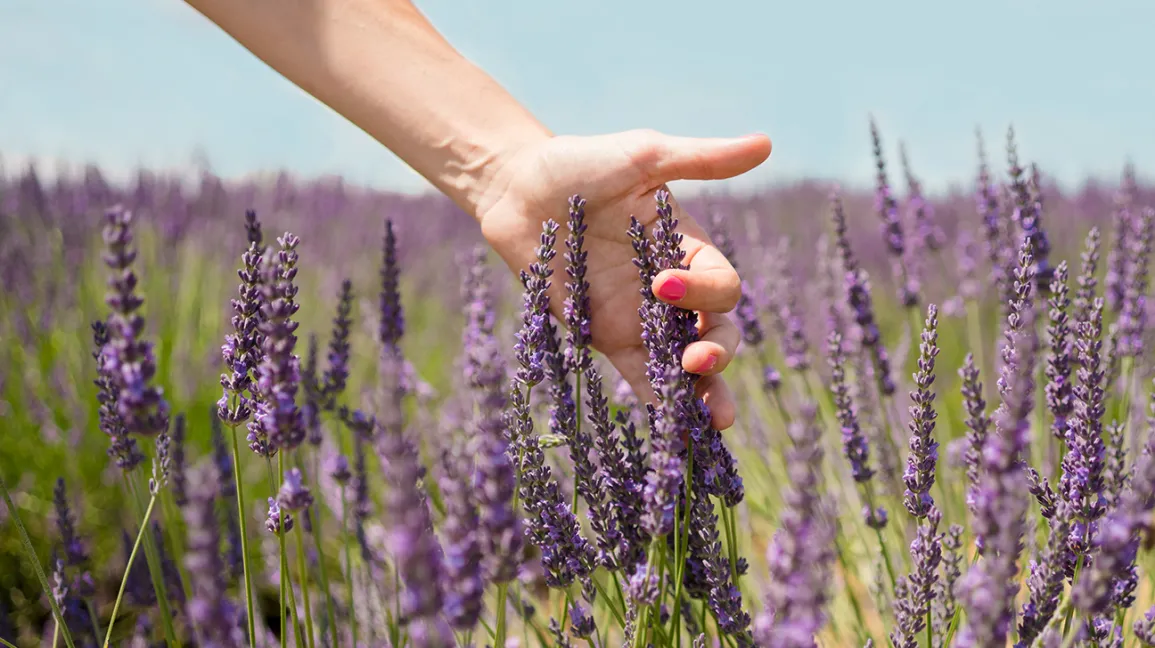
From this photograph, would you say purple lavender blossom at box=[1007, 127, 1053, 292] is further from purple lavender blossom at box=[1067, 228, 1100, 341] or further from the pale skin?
the pale skin

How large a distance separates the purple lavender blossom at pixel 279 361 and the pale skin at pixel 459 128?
92 cm

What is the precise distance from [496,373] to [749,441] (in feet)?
8.55

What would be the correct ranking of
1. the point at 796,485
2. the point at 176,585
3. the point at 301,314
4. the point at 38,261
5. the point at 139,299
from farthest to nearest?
the point at 301,314 → the point at 38,261 → the point at 176,585 → the point at 139,299 → the point at 796,485

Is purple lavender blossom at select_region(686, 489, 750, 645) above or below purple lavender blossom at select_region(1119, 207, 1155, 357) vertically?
below

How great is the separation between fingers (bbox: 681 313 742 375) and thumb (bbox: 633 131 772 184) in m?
0.32

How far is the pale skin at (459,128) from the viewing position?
200cm

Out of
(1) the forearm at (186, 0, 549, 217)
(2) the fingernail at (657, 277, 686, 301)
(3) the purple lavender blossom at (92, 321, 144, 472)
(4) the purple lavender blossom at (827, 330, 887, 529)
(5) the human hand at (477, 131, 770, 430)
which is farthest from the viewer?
(1) the forearm at (186, 0, 549, 217)

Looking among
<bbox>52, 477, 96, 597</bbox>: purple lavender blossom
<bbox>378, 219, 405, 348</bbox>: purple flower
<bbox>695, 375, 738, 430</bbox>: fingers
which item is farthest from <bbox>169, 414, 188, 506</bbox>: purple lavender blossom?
<bbox>695, 375, 738, 430</bbox>: fingers

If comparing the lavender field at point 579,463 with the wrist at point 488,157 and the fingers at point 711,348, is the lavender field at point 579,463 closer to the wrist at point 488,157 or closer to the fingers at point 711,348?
the fingers at point 711,348

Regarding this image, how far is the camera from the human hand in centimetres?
169

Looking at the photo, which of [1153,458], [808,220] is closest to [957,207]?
[808,220]

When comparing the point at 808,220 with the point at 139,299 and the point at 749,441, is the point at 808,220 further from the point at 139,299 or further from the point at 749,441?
the point at 139,299

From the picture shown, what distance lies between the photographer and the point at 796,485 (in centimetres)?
82

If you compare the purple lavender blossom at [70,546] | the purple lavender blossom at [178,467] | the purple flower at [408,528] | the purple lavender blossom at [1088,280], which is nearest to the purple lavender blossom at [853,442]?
the purple lavender blossom at [1088,280]
